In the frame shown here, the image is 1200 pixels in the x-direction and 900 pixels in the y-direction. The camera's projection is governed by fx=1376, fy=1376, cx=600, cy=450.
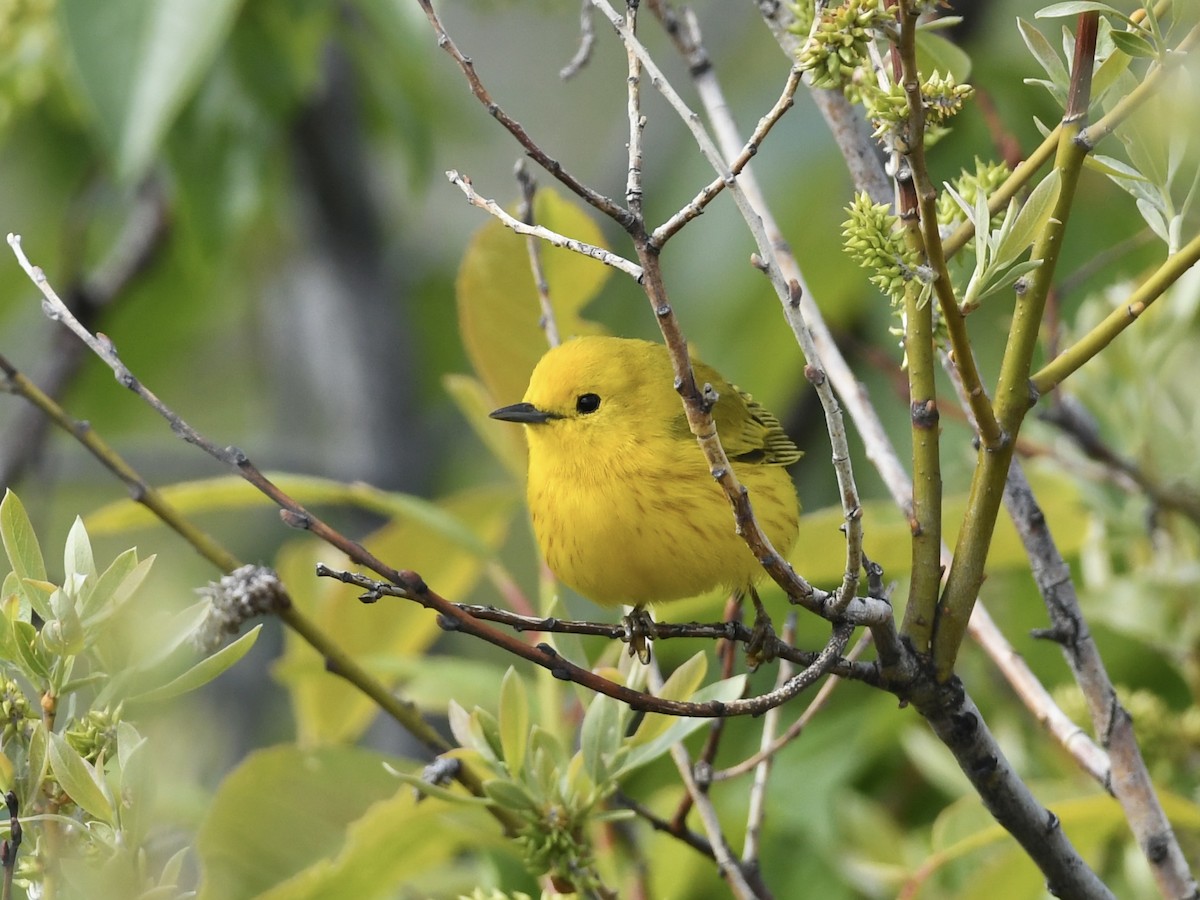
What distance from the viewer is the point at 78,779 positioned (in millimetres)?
1092

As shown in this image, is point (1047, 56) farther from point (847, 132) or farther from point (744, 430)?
point (744, 430)

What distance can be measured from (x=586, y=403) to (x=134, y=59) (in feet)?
3.11

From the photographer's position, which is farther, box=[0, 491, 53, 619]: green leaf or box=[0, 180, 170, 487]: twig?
box=[0, 180, 170, 487]: twig

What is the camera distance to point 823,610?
3.81 ft

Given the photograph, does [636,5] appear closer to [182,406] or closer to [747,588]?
[747,588]

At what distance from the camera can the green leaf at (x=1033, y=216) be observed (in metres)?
1.08

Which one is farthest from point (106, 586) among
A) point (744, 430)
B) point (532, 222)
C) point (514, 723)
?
point (744, 430)

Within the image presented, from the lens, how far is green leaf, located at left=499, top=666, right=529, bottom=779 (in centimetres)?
148

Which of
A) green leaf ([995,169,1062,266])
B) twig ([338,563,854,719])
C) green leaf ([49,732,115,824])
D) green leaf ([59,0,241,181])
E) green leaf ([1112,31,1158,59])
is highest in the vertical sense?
green leaf ([59,0,241,181])

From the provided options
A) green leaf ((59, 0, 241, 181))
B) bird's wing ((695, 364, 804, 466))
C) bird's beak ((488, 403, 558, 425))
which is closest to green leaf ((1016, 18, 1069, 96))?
bird's wing ((695, 364, 804, 466))

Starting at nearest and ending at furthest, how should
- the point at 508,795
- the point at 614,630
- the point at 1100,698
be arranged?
the point at 614,630, the point at 508,795, the point at 1100,698

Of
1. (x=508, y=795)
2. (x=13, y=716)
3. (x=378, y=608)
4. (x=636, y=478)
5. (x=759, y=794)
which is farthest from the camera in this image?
(x=378, y=608)

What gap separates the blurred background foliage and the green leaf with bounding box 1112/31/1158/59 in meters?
0.98

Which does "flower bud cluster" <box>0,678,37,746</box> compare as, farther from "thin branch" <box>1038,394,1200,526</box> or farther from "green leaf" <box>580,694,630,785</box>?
"thin branch" <box>1038,394,1200,526</box>
